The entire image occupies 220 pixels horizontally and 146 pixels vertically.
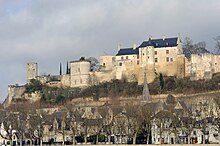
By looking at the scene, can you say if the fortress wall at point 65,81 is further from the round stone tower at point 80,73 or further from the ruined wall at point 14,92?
the ruined wall at point 14,92

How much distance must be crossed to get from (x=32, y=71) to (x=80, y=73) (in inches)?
435

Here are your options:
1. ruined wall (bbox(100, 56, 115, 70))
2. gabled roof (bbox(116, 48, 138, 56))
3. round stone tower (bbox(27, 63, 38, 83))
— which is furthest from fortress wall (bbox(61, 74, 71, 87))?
gabled roof (bbox(116, 48, 138, 56))

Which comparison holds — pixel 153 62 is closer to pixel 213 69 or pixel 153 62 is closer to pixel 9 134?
pixel 213 69

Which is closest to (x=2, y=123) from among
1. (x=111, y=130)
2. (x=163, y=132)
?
(x=111, y=130)

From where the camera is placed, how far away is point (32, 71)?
108m

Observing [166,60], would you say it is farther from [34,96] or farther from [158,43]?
[34,96]

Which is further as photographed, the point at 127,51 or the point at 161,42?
the point at 127,51

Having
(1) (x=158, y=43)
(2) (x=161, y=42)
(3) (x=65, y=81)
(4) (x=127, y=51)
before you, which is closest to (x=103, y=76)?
(4) (x=127, y=51)

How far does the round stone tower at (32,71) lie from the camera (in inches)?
4200

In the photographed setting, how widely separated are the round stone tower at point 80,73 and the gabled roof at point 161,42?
9.80 m

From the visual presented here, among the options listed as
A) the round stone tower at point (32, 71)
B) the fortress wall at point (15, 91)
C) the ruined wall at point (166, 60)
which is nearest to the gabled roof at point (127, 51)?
the ruined wall at point (166, 60)

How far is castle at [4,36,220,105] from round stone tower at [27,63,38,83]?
189 centimetres

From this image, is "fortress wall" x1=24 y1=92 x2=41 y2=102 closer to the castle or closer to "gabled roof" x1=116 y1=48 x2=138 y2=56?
the castle

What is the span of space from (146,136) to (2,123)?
1900 cm
